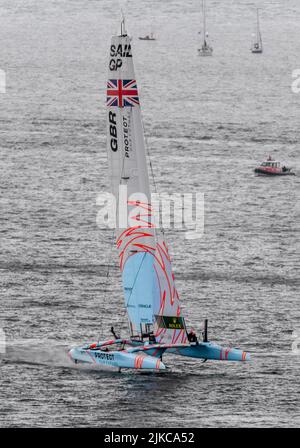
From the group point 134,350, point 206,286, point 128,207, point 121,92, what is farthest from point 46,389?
point 206,286

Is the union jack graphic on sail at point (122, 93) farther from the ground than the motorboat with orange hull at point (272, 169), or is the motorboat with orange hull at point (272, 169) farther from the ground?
the motorboat with orange hull at point (272, 169)

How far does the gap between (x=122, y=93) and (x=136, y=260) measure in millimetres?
11209

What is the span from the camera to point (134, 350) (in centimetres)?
8525

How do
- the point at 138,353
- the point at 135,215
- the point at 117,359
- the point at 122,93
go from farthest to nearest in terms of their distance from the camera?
the point at 135,215, the point at 138,353, the point at 117,359, the point at 122,93

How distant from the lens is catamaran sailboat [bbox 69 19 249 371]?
84.6 m

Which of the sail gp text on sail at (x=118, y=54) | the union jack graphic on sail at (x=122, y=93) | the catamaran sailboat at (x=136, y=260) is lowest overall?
the catamaran sailboat at (x=136, y=260)

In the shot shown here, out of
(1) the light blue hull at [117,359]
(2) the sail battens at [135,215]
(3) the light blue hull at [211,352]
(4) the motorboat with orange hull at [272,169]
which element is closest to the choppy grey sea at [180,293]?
(4) the motorboat with orange hull at [272,169]

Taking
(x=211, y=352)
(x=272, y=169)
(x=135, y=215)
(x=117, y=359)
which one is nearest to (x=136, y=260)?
(x=135, y=215)

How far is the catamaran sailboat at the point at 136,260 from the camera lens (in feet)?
277

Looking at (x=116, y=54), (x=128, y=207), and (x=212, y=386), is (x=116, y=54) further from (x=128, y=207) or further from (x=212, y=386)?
(x=212, y=386)

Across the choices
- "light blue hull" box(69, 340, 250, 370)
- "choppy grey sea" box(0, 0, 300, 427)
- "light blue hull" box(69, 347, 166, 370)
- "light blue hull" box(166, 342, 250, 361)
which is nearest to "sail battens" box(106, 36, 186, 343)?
"light blue hull" box(69, 340, 250, 370)

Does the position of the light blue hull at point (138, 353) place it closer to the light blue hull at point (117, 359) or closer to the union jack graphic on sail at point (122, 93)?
the light blue hull at point (117, 359)

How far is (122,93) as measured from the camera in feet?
278

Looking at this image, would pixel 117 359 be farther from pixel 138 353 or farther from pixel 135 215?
pixel 135 215
